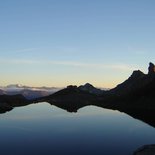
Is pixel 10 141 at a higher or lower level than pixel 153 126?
lower

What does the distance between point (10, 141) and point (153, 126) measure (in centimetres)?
7743

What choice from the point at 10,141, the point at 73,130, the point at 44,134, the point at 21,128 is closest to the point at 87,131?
the point at 73,130

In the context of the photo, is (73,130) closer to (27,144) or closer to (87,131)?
(87,131)

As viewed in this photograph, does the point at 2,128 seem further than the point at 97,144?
Yes

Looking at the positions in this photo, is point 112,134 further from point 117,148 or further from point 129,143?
point 117,148

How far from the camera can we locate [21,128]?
156625mm

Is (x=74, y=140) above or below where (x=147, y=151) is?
below

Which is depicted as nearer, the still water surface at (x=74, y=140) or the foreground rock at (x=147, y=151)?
the foreground rock at (x=147, y=151)

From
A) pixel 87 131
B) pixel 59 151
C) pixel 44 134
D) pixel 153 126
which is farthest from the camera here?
pixel 153 126

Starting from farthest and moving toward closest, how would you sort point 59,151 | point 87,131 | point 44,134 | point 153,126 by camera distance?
point 153,126, point 87,131, point 44,134, point 59,151

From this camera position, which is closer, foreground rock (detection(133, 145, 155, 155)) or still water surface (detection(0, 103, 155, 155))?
foreground rock (detection(133, 145, 155, 155))

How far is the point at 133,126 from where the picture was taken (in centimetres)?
16900

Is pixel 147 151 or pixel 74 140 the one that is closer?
pixel 147 151

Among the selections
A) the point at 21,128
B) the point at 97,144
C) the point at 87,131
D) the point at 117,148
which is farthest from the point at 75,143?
the point at 21,128
